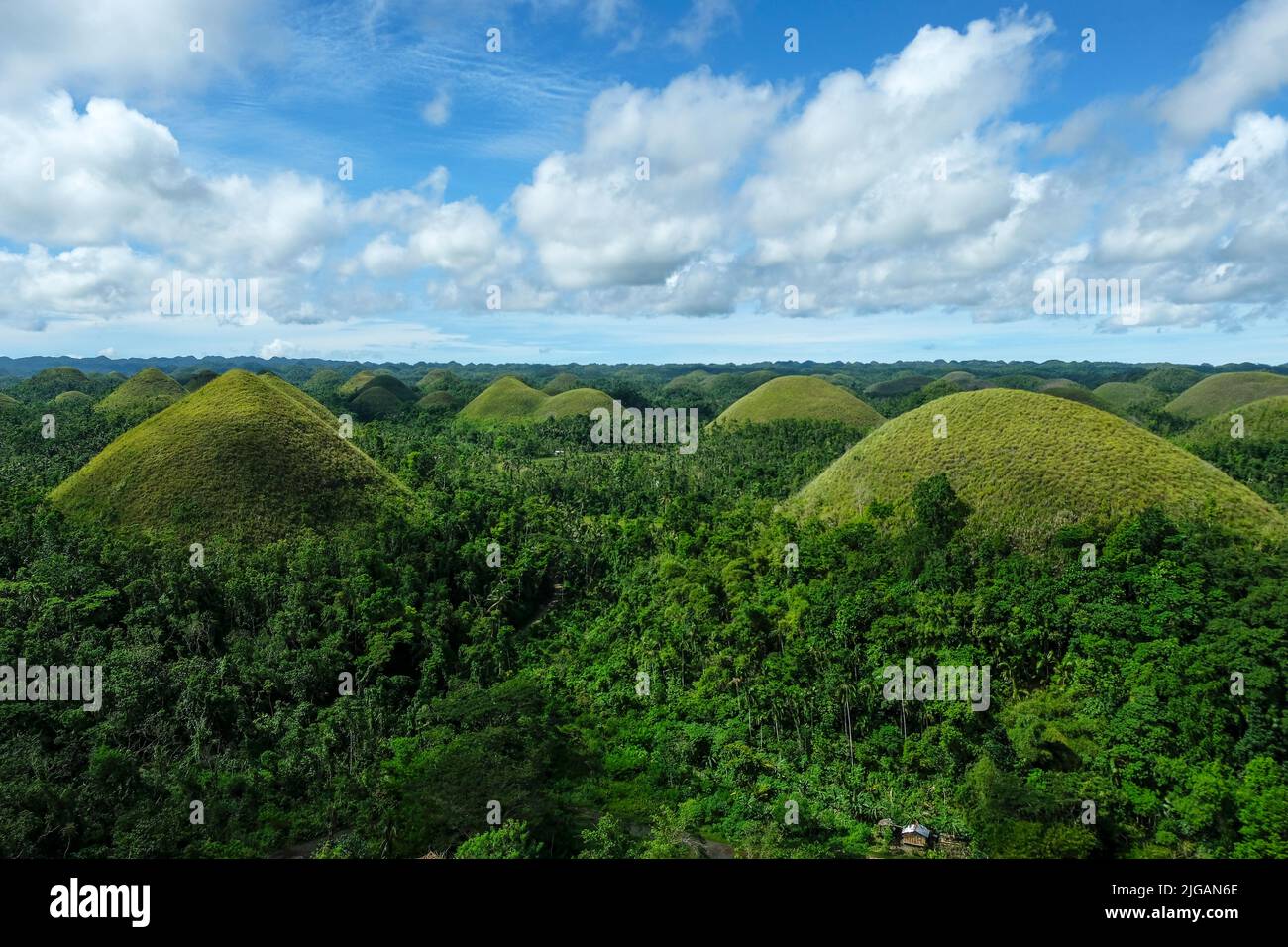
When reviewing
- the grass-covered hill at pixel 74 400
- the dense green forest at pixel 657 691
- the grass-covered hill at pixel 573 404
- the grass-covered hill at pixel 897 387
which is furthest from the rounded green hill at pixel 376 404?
the grass-covered hill at pixel 897 387

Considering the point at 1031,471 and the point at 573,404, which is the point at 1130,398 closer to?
the point at 573,404

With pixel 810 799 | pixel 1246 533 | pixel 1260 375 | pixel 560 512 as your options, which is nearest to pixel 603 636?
pixel 810 799

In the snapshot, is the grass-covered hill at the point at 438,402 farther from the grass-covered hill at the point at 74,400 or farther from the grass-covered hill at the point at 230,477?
the grass-covered hill at the point at 230,477

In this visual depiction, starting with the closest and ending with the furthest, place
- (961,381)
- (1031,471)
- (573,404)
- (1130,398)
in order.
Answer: (1031,471) < (573,404) < (1130,398) < (961,381)

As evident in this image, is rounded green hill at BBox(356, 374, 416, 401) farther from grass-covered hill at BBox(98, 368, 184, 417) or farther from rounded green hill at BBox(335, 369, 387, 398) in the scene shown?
grass-covered hill at BBox(98, 368, 184, 417)

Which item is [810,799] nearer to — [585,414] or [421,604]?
[421,604]

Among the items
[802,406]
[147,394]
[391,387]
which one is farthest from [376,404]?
[802,406]
